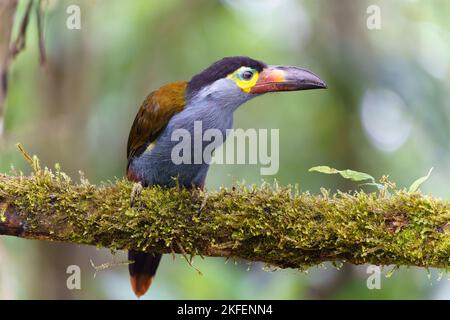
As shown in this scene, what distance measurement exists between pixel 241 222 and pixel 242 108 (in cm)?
386

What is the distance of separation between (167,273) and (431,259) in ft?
10.2

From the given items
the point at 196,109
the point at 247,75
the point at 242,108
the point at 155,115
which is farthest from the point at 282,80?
the point at 242,108

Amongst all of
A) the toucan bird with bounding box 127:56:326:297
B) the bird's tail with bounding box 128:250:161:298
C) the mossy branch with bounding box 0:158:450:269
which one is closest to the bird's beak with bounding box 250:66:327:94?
the toucan bird with bounding box 127:56:326:297

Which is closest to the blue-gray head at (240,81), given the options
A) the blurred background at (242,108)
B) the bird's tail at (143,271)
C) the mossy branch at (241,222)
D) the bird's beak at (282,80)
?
the bird's beak at (282,80)

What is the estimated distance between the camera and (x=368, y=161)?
5.15m

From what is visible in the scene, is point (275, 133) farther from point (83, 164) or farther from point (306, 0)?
point (83, 164)

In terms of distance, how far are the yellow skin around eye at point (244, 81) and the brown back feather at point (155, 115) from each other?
0.30 metres

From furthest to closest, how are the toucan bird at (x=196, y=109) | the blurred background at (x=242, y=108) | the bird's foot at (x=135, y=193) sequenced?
the blurred background at (x=242, y=108), the toucan bird at (x=196, y=109), the bird's foot at (x=135, y=193)

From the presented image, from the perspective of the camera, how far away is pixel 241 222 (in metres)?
2.58

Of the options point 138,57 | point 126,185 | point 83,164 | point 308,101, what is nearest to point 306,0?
point 308,101

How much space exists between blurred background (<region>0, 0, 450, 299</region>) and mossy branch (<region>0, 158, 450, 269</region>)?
4.32ft

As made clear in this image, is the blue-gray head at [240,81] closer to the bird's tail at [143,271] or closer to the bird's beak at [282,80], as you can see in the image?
the bird's beak at [282,80]

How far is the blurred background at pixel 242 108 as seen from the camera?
14.1ft

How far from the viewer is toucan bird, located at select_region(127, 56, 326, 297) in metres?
3.15
